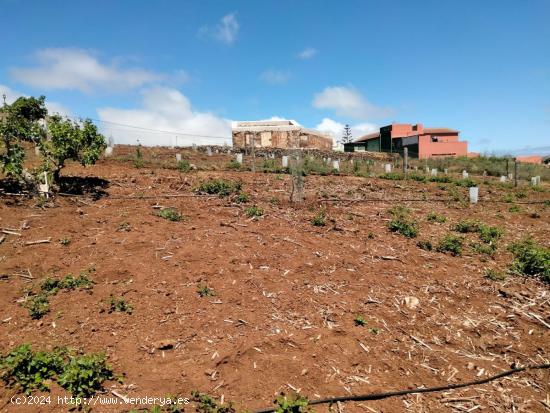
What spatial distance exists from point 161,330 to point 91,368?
836 millimetres

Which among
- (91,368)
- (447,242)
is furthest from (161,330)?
(447,242)

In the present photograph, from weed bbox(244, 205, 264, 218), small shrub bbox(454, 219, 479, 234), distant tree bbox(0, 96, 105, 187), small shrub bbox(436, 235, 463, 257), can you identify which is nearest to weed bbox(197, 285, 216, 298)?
weed bbox(244, 205, 264, 218)

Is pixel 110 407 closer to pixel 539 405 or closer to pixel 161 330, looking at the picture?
pixel 161 330

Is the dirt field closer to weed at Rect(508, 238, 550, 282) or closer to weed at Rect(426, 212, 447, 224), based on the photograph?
weed at Rect(508, 238, 550, 282)

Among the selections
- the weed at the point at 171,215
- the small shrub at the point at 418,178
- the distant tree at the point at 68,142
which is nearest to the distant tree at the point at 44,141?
the distant tree at the point at 68,142

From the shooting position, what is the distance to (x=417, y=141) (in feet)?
127

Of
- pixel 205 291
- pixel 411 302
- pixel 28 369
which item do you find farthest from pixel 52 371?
pixel 411 302

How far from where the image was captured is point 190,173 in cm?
1119

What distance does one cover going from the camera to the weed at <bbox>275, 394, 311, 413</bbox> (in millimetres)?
3000

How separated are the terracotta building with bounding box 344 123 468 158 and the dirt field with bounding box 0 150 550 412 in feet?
110

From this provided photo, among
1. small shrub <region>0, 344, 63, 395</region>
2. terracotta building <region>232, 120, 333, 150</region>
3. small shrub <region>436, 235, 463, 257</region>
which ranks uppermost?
terracotta building <region>232, 120, 333, 150</region>

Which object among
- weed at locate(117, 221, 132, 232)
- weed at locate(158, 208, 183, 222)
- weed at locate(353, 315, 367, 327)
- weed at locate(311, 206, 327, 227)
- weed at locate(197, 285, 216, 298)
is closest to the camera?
weed at locate(353, 315, 367, 327)

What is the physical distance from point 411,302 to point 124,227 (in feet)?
16.0

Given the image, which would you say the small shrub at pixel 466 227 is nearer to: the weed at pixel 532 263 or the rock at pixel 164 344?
the weed at pixel 532 263
